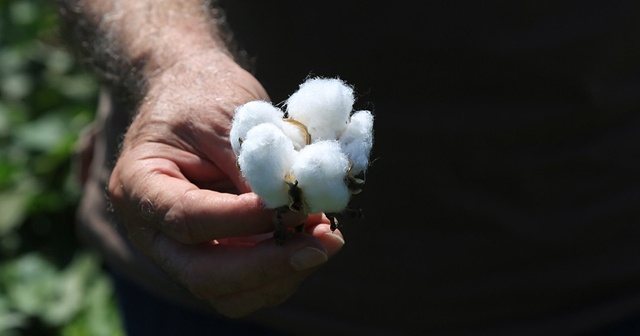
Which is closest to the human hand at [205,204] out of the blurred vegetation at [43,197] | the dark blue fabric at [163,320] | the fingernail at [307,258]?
the fingernail at [307,258]

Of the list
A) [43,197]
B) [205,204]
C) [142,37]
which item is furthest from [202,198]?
[43,197]

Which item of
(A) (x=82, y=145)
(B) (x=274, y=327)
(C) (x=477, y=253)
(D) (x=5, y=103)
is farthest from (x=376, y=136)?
(D) (x=5, y=103)

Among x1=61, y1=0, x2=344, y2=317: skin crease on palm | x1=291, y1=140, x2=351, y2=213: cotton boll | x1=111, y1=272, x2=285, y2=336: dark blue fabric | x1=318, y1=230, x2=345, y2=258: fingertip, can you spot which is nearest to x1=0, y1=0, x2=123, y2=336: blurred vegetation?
x1=111, y1=272, x2=285, y2=336: dark blue fabric

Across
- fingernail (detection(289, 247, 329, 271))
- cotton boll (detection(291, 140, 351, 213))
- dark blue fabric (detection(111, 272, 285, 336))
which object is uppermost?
cotton boll (detection(291, 140, 351, 213))

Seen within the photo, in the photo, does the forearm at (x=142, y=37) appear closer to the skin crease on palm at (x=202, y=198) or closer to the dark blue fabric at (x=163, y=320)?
the skin crease on palm at (x=202, y=198)

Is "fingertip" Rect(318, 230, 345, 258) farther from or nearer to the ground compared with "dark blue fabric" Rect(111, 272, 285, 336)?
farther from the ground

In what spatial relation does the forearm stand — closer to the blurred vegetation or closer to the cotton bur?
the cotton bur

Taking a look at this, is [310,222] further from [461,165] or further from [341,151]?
[461,165]
